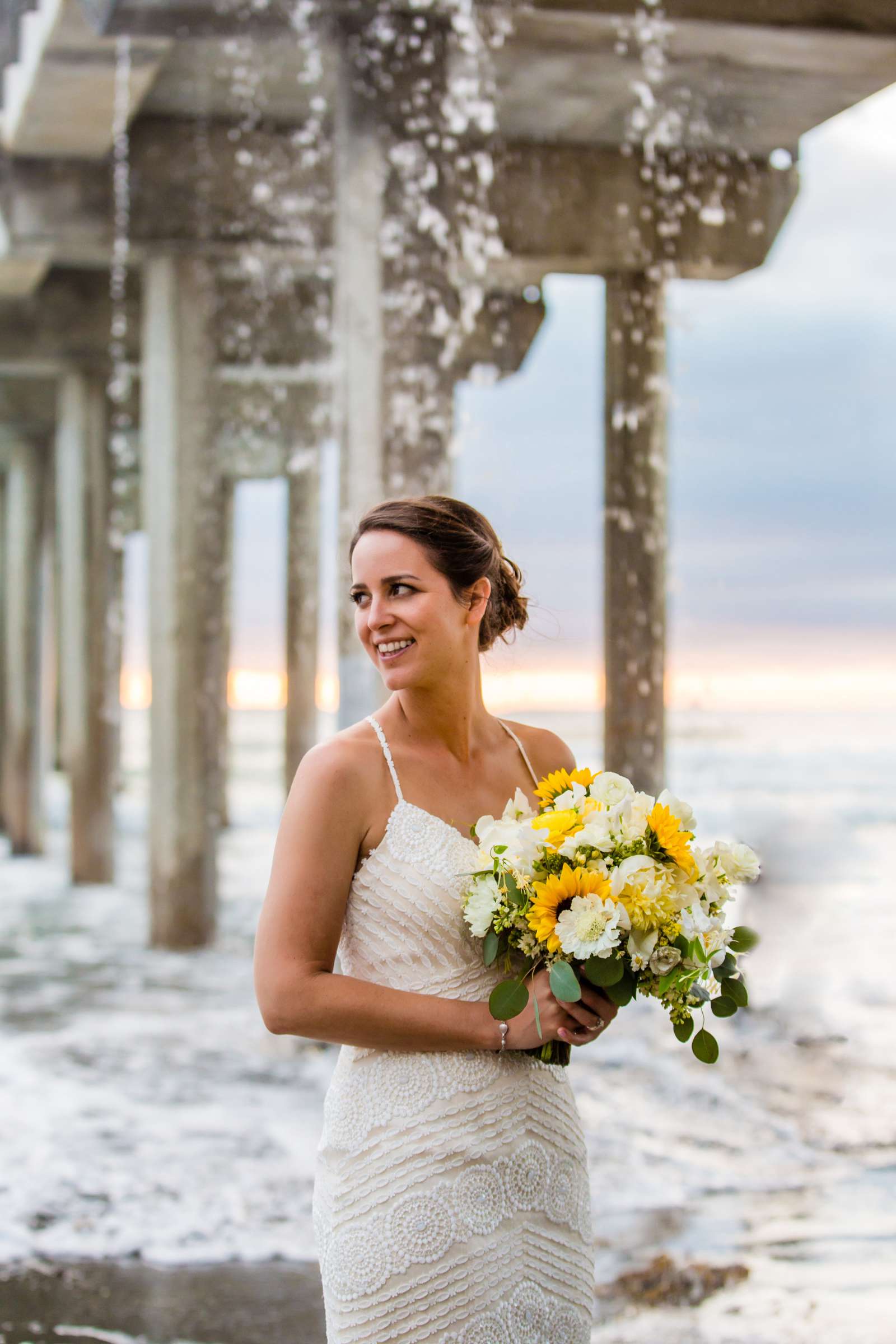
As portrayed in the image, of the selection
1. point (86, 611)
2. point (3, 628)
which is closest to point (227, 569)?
point (3, 628)

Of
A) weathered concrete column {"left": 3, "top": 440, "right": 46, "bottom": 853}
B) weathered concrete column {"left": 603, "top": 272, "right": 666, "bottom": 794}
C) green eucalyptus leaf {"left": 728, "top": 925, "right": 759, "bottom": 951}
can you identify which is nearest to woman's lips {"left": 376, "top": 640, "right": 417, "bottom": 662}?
green eucalyptus leaf {"left": 728, "top": 925, "right": 759, "bottom": 951}

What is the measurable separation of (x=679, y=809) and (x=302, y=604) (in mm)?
19992

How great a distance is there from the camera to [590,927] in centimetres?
212

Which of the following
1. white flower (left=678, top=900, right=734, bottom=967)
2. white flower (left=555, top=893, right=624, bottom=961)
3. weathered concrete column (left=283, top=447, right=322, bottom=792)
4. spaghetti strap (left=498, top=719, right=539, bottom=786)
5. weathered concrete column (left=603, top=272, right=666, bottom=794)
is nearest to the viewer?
white flower (left=555, top=893, right=624, bottom=961)

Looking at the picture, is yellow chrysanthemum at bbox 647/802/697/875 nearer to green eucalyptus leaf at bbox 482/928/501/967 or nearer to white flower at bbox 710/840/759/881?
white flower at bbox 710/840/759/881

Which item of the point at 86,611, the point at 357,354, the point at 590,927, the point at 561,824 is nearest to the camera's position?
the point at 590,927

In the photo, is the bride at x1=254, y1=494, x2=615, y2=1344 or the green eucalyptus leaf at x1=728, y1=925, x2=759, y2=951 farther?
the green eucalyptus leaf at x1=728, y1=925, x2=759, y2=951

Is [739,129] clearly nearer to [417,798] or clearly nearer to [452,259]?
[452,259]

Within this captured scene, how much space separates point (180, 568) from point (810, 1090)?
6.42m

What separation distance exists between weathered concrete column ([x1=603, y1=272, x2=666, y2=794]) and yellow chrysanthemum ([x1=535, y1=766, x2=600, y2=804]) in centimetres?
947

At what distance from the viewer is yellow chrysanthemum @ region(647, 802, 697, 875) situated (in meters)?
2.26

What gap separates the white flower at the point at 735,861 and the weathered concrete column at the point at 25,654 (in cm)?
1864

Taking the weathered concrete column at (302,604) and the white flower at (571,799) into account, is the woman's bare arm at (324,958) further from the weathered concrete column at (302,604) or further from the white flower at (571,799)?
the weathered concrete column at (302,604)

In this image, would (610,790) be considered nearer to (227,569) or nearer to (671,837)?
(671,837)
